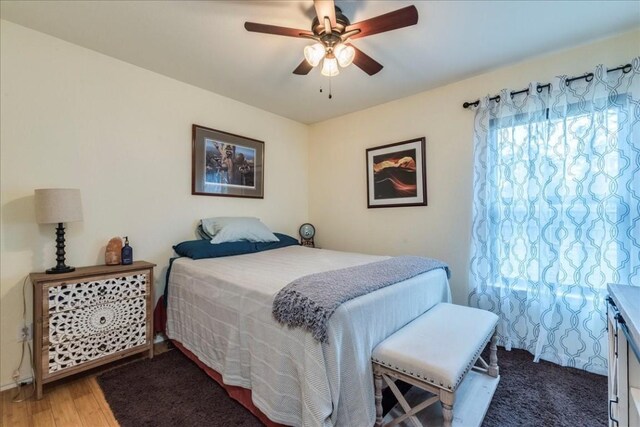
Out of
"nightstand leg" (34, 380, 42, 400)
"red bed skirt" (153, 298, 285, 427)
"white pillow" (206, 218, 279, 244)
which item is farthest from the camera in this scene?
"white pillow" (206, 218, 279, 244)

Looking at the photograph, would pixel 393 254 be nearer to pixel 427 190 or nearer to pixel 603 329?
pixel 427 190

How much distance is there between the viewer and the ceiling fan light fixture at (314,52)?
1.75 m

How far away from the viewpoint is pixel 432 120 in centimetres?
293

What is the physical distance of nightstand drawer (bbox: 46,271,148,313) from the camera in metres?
1.79

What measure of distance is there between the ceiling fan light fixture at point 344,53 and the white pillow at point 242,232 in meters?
1.84

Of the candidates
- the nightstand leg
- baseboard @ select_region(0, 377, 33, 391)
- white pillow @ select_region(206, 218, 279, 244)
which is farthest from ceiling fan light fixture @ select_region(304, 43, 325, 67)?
baseboard @ select_region(0, 377, 33, 391)

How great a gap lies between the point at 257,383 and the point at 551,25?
3.02 meters

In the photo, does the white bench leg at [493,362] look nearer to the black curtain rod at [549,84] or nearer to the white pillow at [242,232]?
the black curtain rod at [549,84]

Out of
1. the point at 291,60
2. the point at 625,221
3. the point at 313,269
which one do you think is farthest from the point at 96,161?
the point at 625,221

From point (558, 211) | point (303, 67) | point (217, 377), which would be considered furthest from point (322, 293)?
point (558, 211)

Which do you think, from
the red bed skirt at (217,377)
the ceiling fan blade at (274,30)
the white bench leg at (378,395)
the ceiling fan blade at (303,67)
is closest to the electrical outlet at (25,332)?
the red bed skirt at (217,377)

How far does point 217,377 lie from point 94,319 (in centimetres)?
97

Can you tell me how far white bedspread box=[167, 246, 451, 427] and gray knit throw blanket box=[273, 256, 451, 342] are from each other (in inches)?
1.5

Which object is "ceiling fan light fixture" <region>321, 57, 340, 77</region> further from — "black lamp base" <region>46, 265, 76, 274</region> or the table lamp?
"black lamp base" <region>46, 265, 76, 274</region>
